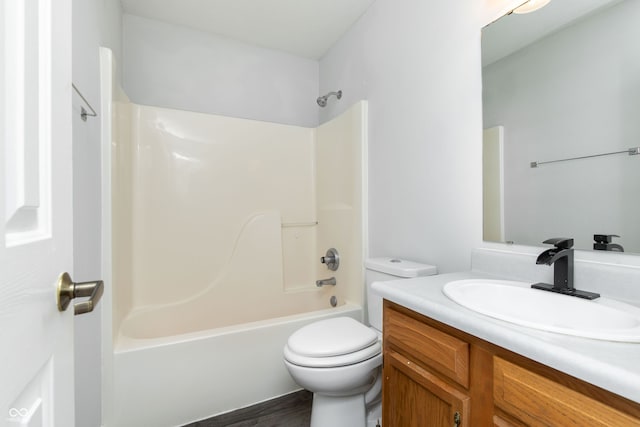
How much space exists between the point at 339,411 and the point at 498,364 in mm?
891

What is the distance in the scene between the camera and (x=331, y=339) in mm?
1286

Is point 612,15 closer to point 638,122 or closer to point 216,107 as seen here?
point 638,122

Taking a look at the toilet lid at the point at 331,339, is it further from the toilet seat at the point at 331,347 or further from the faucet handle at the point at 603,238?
the faucet handle at the point at 603,238

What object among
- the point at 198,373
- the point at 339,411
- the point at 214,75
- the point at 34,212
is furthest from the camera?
the point at 214,75

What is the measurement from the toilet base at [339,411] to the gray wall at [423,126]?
0.75m

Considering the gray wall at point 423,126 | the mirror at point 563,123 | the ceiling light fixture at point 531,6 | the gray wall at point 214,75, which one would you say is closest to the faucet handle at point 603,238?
the mirror at point 563,123

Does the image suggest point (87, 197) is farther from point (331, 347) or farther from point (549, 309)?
point (549, 309)

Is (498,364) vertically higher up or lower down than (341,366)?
higher up

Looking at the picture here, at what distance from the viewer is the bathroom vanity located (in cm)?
49

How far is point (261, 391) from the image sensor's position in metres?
1.62

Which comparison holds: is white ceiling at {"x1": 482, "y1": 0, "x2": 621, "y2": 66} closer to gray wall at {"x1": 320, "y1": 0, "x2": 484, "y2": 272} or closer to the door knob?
gray wall at {"x1": 320, "y1": 0, "x2": 484, "y2": 272}

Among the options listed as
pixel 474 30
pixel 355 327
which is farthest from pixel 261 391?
pixel 474 30

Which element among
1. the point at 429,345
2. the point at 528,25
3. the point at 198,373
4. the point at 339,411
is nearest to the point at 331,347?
the point at 339,411

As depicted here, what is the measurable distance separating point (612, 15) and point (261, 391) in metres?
2.18
